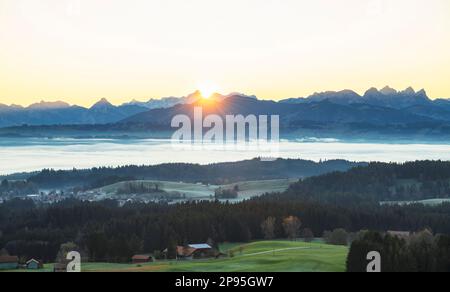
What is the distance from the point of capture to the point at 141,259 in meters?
36.2

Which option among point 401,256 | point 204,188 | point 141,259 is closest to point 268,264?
point 401,256

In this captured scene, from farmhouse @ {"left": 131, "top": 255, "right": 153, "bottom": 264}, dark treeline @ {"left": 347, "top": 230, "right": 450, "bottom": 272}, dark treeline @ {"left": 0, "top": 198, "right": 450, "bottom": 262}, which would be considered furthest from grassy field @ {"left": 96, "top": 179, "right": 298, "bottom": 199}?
dark treeline @ {"left": 347, "top": 230, "right": 450, "bottom": 272}

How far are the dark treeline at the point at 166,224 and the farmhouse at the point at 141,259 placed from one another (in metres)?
1.02

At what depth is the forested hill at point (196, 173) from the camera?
13288 cm

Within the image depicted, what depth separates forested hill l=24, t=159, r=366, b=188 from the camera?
436 feet

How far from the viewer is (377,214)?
62.2 meters

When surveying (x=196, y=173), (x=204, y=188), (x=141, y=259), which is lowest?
(x=204, y=188)

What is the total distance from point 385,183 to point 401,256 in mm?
77795

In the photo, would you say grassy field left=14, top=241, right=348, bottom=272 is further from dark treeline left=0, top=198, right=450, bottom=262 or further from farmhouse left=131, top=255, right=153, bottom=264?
dark treeline left=0, top=198, right=450, bottom=262

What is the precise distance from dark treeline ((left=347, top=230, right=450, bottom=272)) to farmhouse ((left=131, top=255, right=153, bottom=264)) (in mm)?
11561

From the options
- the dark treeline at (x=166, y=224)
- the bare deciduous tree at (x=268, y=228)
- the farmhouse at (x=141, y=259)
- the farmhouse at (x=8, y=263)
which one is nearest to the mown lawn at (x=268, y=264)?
Result: the farmhouse at (x=141, y=259)

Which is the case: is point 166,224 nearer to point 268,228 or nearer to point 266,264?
point 268,228
